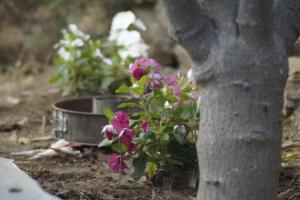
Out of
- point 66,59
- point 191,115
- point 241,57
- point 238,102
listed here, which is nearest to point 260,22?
point 241,57

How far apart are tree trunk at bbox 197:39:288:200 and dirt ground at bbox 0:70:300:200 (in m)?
0.43

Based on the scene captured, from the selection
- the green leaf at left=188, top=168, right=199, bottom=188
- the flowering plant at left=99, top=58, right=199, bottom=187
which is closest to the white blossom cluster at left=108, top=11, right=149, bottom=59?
the flowering plant at left=99, top=58, right=199, bottom=187

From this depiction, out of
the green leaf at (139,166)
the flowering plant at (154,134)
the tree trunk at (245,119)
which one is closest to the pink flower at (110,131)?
the flowering plant at (154,134)

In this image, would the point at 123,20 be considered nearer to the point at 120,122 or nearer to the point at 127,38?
the point at 127,38

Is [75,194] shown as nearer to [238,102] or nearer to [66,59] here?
[238,102]

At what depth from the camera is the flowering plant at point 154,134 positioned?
7.48ft

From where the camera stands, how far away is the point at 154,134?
2309mm

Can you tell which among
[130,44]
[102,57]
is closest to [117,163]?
[130,44]

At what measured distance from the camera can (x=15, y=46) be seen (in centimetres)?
649

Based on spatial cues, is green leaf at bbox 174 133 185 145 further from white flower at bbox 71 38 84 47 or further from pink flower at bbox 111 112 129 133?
white flower at bbox 71 38 84 47

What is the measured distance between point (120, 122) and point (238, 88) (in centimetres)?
57

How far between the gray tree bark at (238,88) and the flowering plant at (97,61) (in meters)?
1.99

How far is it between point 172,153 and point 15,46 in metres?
4.39

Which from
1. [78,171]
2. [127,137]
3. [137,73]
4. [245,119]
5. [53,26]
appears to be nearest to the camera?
[245,119]
